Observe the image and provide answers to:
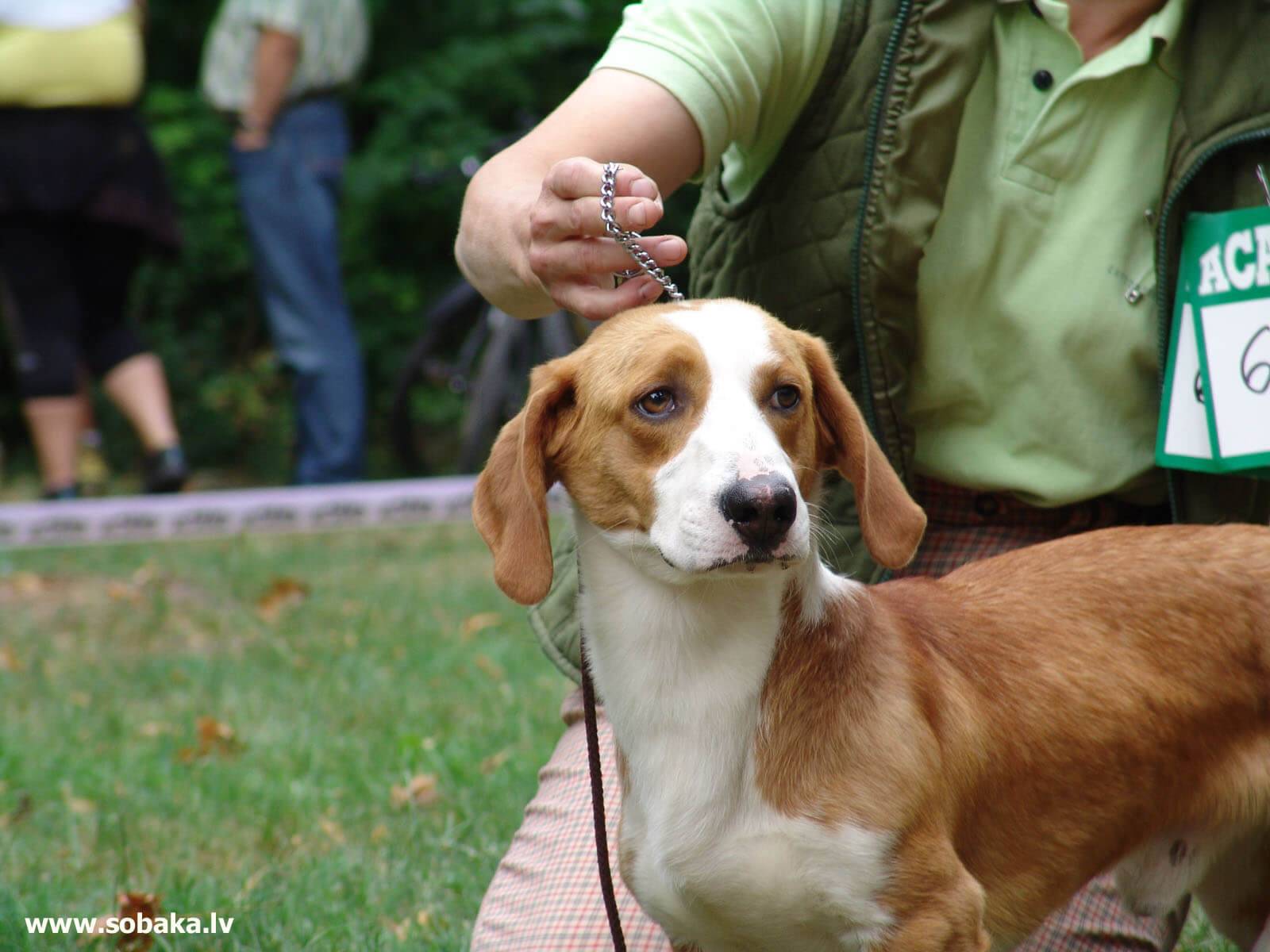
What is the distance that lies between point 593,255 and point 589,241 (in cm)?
2

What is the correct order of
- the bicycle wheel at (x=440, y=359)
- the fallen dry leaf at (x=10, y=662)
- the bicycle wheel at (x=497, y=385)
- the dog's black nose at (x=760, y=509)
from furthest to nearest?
the bicycle wheel at (x=440, y=359), the bicycle wheel at (x=497, y=385), the fallen dry leaf at (x=10, y=662), the dog's black nose at (x=760, y=509)

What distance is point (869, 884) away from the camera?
5.98 ft

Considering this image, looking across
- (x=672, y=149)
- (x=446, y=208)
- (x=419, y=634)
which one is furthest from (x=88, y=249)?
(x=672, y=149)

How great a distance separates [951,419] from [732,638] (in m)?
0.77

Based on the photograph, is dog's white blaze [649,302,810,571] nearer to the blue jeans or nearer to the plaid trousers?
the plaid trousers

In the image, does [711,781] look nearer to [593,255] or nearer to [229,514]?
[593,255]

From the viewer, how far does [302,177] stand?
23.9ft

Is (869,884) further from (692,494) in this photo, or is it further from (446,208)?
(446,208)

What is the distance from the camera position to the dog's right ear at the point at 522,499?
1918 millimetres

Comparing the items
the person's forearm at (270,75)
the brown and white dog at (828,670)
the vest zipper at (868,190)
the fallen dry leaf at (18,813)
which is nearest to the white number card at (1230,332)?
the brown and white dog at (828,670)

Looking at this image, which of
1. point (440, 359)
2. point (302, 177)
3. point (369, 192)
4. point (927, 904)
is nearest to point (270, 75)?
point (302, 177)

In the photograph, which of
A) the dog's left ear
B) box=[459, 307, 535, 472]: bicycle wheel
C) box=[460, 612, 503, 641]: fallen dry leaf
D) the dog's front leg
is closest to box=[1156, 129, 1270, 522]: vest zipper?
the dog's left ear

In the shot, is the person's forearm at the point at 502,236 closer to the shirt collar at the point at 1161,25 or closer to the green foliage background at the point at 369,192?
the shirt collar at the point at 1161,25

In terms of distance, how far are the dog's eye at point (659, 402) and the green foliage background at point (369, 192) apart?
771 cm
